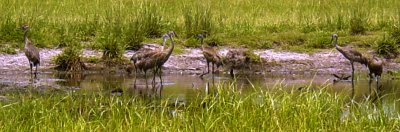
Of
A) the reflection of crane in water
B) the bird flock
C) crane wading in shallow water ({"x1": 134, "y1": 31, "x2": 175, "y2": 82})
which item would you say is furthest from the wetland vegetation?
crane wading in shallow water ({"x1": 134, "y1": 31, "x2": 175, "y2": 82})

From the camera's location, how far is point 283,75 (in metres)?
16.0

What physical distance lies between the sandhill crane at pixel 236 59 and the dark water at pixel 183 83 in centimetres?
46

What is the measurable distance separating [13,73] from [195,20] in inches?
166

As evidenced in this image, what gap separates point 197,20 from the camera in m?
18.2

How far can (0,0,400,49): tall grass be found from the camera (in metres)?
17.8

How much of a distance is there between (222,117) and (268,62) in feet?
26.4

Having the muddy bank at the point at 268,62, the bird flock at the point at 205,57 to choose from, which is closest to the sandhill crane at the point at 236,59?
the bird flock at the point at 205,57

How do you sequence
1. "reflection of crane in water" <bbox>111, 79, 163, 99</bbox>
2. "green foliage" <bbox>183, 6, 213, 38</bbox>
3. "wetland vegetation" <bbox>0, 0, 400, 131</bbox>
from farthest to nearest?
1. "green foliage" <bbox>183, 6, 213, 38</bbox>
2. "reflection of crane in water" <bbox>111, 79, 163, 99</bbox>
3. "wetland vegetation" <bbox>0, 0, 400, 131</bbox>

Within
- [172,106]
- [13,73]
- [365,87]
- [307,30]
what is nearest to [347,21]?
[307,30]

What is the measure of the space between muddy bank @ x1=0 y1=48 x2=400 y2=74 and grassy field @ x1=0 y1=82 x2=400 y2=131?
21.8 ft

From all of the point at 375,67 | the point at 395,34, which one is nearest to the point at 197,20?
the point at 395,34

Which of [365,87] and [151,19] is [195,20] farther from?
[365,87]

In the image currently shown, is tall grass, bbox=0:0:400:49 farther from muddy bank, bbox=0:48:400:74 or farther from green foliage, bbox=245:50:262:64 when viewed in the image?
green foliage, bbox=245:50:262:64

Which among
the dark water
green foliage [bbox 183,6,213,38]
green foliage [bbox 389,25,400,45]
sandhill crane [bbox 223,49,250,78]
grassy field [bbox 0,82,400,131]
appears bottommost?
the dark water
